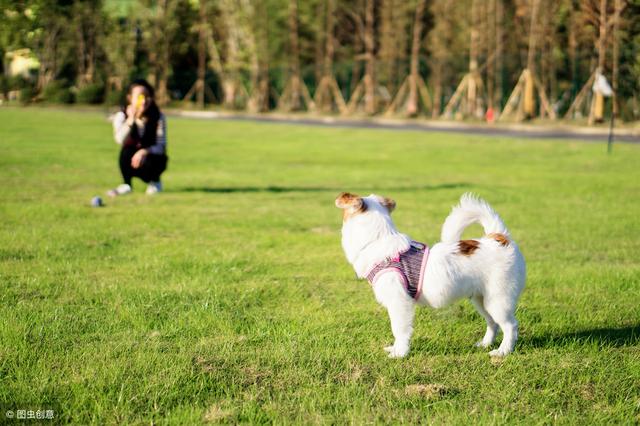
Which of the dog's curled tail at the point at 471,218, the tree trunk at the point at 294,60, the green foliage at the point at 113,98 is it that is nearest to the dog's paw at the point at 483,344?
the dog's curled tail at the point at 471,218

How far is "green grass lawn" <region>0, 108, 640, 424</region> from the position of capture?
12.6ft

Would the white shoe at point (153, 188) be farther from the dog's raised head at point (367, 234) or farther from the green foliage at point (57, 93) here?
the green foliage at point (57, 93)

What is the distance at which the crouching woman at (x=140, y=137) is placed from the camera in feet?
38.3

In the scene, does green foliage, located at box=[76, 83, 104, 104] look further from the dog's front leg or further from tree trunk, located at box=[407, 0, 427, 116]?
the dog's front leg

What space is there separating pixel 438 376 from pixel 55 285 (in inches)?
134

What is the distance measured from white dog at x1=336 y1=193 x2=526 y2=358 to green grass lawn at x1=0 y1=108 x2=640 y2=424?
28 centimetres

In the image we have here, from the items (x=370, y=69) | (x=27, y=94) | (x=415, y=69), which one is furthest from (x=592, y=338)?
(x=27, y=94)

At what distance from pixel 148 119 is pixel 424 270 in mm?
8251

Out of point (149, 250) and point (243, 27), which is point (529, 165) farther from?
point (243, 27)

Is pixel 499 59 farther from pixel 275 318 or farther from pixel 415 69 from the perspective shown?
pixel 275 318

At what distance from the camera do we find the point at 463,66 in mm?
43188

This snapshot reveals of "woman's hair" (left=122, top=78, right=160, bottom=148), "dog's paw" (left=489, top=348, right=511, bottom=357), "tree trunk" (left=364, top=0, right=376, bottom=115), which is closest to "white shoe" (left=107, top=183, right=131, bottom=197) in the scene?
"woman's hair" (left=122, top=78, right=160, bottom=148)

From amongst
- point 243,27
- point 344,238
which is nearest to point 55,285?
point 344,238

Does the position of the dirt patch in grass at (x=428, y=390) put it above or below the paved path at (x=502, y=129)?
above
